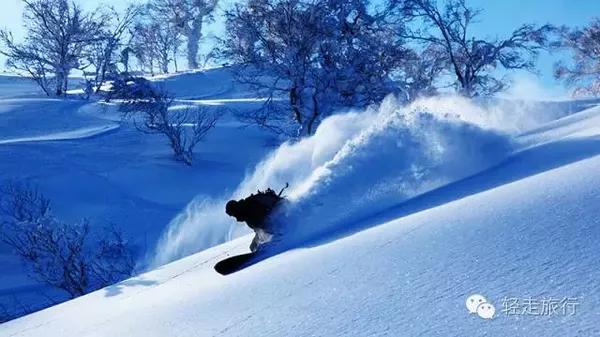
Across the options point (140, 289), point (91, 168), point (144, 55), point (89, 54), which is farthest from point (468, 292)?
point (144, 55)

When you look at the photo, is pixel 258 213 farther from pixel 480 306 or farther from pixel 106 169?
pixel 106 169

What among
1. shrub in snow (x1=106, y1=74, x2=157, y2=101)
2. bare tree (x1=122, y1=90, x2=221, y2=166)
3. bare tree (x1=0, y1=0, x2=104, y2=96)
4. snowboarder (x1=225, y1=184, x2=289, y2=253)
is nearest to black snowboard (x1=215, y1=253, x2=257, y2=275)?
snowboarder (x1=225, y1=184, x2=289, y2=253)

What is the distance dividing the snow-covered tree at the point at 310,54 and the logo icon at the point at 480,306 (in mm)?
11748

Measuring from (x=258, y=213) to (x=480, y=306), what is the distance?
278 cm

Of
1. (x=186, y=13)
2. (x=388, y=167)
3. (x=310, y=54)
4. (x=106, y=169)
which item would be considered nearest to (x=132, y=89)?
(x=106, y=169)

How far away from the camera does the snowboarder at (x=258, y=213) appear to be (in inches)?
167

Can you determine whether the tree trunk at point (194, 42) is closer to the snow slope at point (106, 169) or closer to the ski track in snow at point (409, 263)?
the snow slope at point (106, 169)

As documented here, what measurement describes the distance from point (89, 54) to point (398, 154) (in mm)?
28110

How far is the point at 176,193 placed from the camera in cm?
1285

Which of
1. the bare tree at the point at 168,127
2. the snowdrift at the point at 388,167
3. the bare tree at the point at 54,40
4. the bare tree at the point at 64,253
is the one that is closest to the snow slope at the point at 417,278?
the snowdrift at the point at 388,167

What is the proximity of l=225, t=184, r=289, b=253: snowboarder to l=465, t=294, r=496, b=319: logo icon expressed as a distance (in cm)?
240

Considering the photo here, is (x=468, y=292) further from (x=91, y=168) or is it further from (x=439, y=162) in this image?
(x=91, y=168)

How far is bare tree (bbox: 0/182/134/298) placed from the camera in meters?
8.12

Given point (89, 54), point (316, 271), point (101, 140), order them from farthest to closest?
point (89, 54)
point (101, 140)
point (316, 271)
